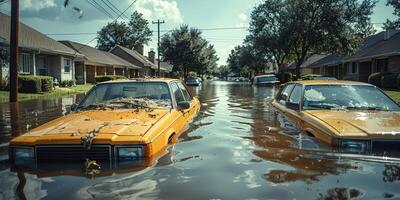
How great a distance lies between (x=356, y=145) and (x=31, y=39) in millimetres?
30246

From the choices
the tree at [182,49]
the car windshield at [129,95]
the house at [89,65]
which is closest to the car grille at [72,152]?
the car windshield at [129,95]

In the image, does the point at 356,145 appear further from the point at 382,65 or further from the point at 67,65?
the point at 382,65

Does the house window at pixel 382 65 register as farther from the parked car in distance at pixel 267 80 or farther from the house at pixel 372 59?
the parked car in distance at pixel 267 80

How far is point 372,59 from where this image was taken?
40.0 metres

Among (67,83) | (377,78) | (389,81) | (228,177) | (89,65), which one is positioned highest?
(89,65)

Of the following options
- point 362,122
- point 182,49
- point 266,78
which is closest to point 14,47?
point 362,122

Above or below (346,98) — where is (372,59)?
above

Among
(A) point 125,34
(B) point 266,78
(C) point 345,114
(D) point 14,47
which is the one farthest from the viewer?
(A) point 125,34

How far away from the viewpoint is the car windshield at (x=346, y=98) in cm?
739

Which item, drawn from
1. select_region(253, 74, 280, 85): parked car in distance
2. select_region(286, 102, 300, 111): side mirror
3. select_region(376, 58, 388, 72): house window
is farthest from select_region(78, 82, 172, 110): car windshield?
select_region(376, 58, 388, 72): house window

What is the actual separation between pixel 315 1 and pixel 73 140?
4239 cm

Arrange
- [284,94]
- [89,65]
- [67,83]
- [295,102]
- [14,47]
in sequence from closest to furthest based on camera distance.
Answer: [295,102] → [284,94] → [14,47] → [67,83] → [89,65]

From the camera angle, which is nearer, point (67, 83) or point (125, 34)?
point (67, 83)

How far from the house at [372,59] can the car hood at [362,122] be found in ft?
97.4
